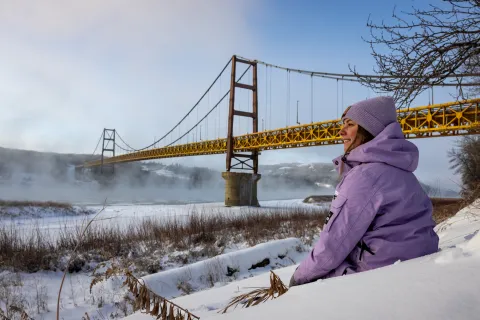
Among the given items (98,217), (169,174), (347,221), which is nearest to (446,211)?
(347,221)

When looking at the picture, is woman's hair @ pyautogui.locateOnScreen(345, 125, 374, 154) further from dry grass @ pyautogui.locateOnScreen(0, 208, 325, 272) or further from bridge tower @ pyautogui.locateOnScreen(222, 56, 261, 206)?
bridge tower @ pyautogui.locateOnScreen(222, 56, 261, 206)

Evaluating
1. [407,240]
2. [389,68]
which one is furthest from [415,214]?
[389,68]

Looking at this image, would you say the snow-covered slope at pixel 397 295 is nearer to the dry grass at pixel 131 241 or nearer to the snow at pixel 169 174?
the dry grass at pixel 131 241

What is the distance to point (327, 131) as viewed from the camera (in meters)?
16.2

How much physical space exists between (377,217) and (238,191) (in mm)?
18249

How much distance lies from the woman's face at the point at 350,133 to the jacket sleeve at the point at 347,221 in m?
0.27

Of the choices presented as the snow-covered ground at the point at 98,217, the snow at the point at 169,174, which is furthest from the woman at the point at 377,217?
the snow at the point at 169,174

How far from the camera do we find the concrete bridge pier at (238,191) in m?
19.6

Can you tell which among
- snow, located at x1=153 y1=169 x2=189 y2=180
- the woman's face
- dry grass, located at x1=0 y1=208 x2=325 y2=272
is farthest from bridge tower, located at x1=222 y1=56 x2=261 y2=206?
snow, located at x1=153 y1=169 x2=189 y2=180

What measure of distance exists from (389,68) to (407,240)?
324 centimetres

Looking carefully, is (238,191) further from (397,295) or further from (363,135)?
(397,295)

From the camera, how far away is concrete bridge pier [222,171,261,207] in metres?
19.6

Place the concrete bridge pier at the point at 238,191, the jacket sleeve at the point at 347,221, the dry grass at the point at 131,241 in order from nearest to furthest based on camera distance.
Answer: the jacket sleeve at the point at 347,221
the dry grass at the point at 131,241
the concrete bridge pier at the point at 238,191

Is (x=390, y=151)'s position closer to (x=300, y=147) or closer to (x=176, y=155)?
(x=300, y=147)
